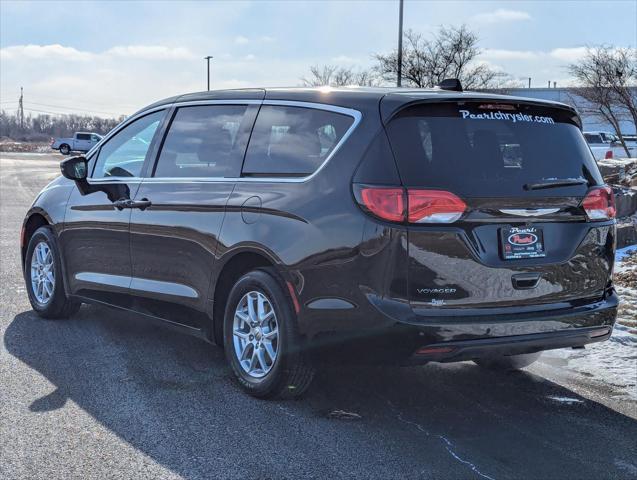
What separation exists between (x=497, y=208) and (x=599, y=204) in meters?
0.83

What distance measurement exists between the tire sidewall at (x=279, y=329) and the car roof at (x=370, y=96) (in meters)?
1.07

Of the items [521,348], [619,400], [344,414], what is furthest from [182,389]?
[619,400]

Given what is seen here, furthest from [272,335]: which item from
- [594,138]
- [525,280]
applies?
[594,138]

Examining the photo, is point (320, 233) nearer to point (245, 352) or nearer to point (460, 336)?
point (460, 336)

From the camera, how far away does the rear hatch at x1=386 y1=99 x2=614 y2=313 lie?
4129 mm

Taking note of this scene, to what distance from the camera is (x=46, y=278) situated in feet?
22.4

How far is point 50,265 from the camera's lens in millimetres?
A: 6781

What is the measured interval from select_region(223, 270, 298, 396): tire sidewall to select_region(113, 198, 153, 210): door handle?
1.08m

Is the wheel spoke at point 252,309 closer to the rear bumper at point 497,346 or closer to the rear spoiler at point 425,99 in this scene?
the rear bumper at point 497,346

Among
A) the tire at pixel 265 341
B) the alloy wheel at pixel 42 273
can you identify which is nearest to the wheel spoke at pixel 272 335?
the tire at pixel 265 341

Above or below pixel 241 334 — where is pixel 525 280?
above

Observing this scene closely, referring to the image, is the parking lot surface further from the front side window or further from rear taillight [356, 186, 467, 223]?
the front side window

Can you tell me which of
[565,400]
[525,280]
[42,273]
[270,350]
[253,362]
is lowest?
[565,400]

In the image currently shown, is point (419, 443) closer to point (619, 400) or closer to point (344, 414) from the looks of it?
point (344, 414)
